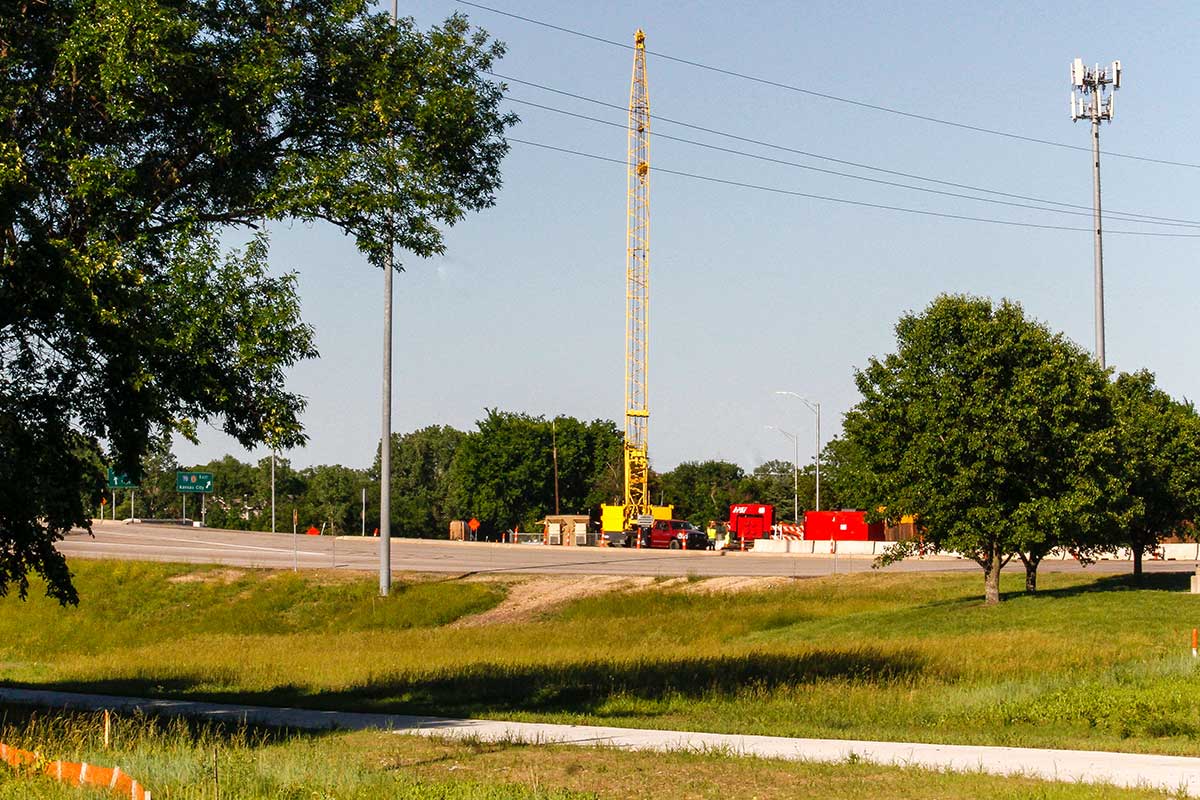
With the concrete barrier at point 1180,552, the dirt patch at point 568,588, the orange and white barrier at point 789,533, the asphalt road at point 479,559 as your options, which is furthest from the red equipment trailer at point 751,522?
the dirt patch at point 568,588

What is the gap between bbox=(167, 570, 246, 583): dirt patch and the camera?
54.3 meters

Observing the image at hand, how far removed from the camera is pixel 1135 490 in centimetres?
4569

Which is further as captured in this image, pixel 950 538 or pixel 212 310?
pixel 950 538

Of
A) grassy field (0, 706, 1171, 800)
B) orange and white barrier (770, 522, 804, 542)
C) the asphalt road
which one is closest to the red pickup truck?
orange and white barrier (770, 522, 804, 542)

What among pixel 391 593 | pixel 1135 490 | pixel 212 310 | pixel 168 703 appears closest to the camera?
pixel 212 310

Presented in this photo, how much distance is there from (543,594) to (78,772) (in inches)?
1514

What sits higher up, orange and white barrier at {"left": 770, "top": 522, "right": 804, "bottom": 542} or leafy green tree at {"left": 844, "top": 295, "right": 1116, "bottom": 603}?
leafy green tree at {"left": 844, "top": 295, "right": 1116, "bottom": 603}

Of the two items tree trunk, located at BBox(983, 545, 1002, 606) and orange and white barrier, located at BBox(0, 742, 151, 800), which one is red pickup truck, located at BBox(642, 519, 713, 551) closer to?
tree trunk, located at BBox(983, 545, 1002, 606)

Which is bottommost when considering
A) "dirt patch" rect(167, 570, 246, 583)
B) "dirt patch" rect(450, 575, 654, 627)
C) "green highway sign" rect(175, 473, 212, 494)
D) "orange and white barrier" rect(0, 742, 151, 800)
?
"dirt patch" rect(450, 575, 654, 627)

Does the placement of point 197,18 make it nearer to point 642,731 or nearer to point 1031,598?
point 642,731

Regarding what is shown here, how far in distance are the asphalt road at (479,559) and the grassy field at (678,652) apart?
6489 millimetres

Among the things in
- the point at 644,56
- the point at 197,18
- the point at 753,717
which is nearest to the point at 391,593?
the point at 753,717

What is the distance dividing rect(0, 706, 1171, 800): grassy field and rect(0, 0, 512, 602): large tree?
385 centimetres

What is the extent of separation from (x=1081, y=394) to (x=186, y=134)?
3038 centimetres
